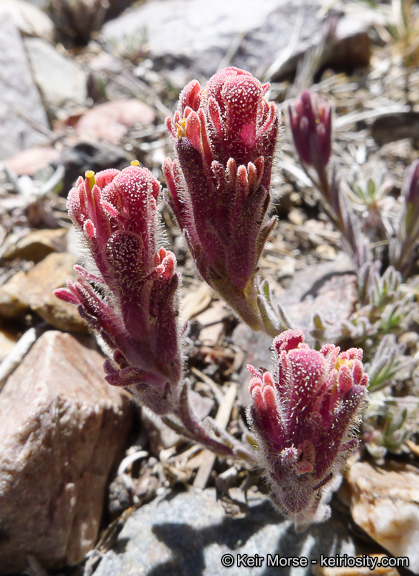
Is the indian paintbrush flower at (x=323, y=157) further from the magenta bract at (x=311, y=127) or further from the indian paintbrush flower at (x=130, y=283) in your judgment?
the indian paintbrush flower at (x=130, y=283)

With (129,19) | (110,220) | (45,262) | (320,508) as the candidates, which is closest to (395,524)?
(320,508)

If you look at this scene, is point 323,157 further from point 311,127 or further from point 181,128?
point 181,128

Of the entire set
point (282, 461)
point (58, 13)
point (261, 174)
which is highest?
point (58, 13)

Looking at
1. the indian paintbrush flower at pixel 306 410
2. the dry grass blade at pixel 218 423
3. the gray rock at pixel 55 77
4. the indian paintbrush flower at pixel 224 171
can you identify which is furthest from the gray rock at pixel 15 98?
the indian paintbrush flower at pixel 306 410

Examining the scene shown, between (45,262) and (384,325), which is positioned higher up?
(45,262)

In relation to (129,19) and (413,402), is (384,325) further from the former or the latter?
(129,19)

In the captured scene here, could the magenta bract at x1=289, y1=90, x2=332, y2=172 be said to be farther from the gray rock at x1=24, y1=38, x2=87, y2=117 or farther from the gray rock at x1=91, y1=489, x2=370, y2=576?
the gray rock at x1=24, y1=38, x2=87, y2=117
